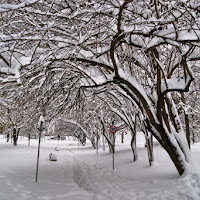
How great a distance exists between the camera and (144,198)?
16.5 ft

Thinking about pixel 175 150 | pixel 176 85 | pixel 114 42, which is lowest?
pixel 175 150

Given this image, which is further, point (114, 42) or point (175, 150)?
point (175, 150)

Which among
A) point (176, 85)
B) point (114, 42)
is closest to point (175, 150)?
point (176, 85)

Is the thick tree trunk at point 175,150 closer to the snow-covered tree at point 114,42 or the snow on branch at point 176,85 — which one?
the snow-covered tree at point 114,42

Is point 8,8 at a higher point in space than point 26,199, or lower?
higher

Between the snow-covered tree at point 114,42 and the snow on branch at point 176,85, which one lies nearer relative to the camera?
the snow-covered tree at point 114,42

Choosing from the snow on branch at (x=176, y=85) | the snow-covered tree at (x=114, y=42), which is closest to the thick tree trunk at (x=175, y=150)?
the snow-covered tree at (x=114, y=42)

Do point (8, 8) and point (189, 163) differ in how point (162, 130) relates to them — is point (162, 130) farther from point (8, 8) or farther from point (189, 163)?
point (8, 8)

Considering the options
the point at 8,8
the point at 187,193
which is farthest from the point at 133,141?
the point at 8,8

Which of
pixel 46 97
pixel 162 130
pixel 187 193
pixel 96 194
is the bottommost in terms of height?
pixel 96 194

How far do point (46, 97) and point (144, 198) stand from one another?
4.95 m

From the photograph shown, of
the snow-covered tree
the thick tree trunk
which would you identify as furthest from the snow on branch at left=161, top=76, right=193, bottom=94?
the thick tree trunk

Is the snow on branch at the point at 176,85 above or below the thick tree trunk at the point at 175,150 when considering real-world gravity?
above

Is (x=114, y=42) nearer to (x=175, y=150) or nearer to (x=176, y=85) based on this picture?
(x=176, y=85)
